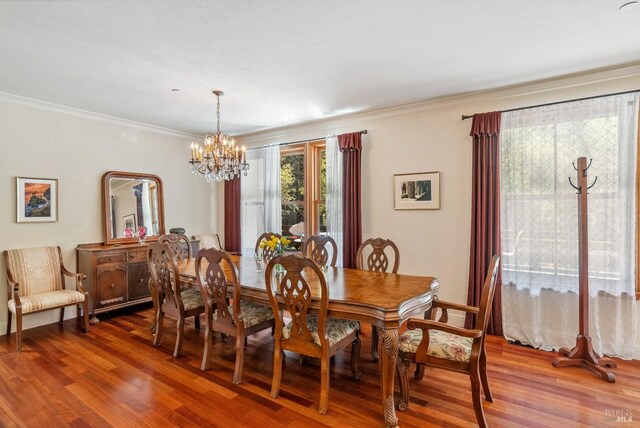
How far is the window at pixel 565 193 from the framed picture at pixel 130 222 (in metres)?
4.91

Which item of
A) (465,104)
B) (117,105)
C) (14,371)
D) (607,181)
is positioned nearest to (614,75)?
(607,181)

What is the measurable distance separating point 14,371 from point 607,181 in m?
5.59

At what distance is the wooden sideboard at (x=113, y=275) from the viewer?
164 inches

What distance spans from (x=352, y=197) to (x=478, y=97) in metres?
1.89

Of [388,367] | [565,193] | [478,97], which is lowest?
[388,367]

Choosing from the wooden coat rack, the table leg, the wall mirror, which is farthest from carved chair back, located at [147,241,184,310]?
the wooden coat rack

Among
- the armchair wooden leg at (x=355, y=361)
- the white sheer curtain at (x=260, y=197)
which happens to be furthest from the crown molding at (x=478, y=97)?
the armchair wooden leg at (x=355, y=361)

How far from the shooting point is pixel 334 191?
472 cm

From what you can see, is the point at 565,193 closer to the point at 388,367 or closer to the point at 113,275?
the point at 388,367

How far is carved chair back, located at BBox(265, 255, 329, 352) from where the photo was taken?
2.26 meters

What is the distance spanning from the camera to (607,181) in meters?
3.12

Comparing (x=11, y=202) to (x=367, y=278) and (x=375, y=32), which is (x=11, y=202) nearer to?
(x=367, y=278)

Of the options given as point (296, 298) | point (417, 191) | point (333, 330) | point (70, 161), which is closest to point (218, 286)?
point (296, 298)

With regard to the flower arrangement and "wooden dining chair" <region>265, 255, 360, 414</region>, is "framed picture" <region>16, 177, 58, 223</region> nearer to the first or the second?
the flower arrangement
